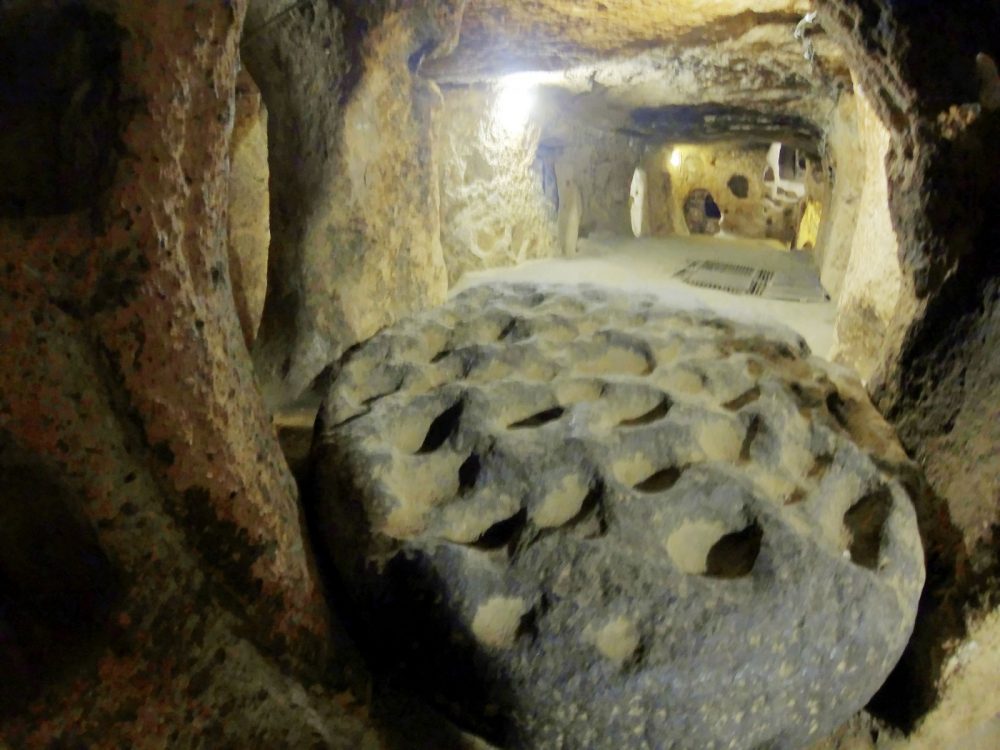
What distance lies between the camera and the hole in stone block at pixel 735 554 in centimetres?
109

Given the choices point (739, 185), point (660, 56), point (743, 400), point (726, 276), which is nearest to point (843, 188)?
point (726, 276)

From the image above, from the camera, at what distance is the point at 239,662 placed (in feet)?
3.30

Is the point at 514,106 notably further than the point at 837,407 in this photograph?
Yes

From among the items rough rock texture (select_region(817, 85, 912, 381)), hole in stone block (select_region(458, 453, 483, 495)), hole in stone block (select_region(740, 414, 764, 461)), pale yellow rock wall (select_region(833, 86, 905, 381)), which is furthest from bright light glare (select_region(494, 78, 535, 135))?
hole in stone block (select_region(458, 453, 483, 495))

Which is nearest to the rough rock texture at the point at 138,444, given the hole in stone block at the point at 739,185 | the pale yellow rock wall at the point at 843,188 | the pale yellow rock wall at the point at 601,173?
the pale yellow rock wall at the point at 843,188

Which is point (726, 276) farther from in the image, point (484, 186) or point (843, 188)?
point (484, 186)

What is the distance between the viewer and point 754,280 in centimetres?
443

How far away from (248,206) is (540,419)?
1.89 m

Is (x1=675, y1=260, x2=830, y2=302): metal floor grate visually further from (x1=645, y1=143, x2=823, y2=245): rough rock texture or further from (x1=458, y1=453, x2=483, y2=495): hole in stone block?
(x1=645, y1=143, x2=823, y2=245): rough rock texture

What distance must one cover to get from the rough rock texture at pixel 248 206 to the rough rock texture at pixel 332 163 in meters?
0.63

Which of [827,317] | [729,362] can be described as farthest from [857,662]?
[827,317]

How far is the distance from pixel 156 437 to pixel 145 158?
37 centimetres

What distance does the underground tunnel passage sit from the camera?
2.89 feet

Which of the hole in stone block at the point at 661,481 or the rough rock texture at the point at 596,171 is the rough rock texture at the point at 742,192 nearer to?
the rough rock texture at the point at 596,171
